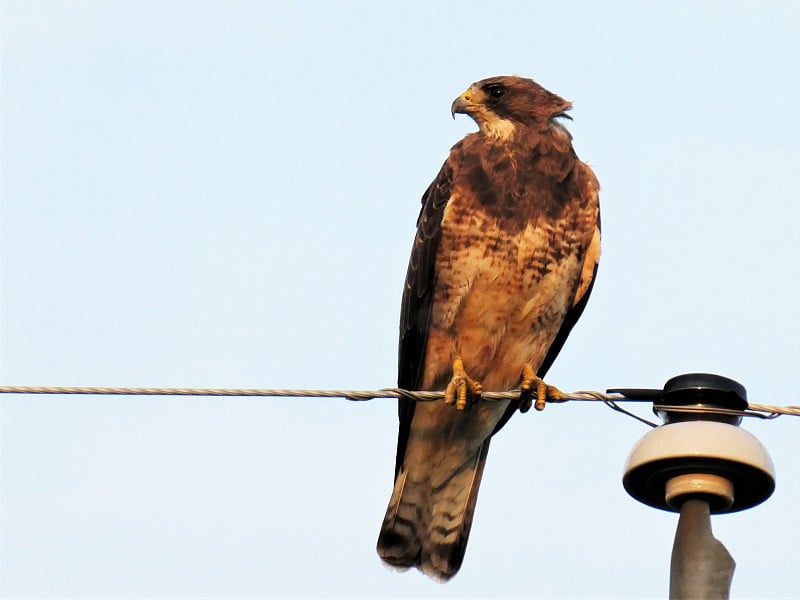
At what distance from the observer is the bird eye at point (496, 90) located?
30.6 feet

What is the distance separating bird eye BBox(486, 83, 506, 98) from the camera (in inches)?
368

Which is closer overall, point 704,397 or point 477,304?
point 704,397

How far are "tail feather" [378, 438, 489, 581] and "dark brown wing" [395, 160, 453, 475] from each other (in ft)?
2.21

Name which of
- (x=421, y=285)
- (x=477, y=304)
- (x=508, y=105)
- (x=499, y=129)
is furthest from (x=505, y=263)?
(x=508, y=105)

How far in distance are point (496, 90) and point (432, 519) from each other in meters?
2.70

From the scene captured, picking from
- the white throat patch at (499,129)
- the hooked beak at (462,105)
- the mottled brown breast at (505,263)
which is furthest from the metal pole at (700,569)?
the hooked beak at (462,105)

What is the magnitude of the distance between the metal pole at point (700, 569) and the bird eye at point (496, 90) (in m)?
4.82

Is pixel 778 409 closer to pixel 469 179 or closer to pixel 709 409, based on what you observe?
pixel 709 409

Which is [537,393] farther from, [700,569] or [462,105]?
[700,569]

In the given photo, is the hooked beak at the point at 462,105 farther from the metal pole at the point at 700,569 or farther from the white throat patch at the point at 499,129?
the metal pole at the point at 700,569

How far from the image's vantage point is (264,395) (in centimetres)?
584

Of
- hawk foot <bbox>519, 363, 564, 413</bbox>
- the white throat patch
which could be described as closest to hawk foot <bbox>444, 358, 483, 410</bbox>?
hawk foot <bbox>519, 363, 564, 413</bbox>

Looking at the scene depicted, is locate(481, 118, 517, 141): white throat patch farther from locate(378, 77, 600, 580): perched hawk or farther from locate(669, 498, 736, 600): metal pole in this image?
locate(669, 498, 736, 600): metal pole

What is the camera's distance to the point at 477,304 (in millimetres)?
8375
